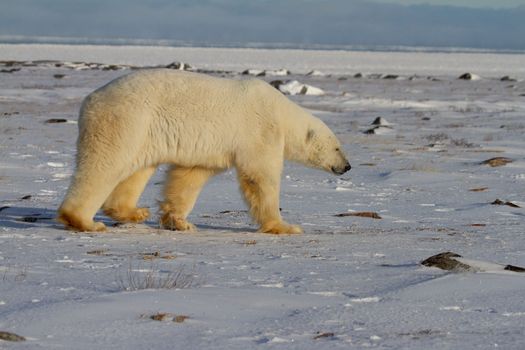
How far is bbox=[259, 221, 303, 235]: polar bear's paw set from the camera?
8.76 m

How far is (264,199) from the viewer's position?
8773 mm

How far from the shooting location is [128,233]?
8.43 m

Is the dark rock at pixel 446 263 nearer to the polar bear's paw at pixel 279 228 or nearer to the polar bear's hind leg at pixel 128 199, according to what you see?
the polar bear's paw at pixel 279 228

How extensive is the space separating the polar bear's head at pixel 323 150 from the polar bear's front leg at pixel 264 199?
0.70 meters

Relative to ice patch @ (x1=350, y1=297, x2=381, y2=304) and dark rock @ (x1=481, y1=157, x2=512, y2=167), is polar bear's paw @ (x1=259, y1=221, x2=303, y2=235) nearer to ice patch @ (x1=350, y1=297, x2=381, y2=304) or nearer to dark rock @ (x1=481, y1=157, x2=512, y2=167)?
ice patch @ (x1=350, y1=297, x2=381, y2=304)

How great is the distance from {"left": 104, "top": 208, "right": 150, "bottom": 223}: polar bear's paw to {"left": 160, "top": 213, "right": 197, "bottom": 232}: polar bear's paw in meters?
0.17

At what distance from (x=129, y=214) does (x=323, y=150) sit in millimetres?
1857

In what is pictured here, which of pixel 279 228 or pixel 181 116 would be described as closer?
pixel 181 116

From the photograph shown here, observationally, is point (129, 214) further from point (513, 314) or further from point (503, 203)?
point (513, 314)

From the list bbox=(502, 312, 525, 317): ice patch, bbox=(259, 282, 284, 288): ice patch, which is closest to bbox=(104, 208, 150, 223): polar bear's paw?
bbox=(259, 282, 284, 288): ice patch

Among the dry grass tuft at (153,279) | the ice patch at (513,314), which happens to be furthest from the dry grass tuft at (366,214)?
the ice patch at (513,314)

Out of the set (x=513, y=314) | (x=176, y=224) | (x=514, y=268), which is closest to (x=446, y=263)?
(x=514, y=268)

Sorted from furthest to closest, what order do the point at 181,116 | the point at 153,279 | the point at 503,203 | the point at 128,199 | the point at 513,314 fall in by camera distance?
the point at 503,203, the point at 128,199, the point at 181,116, the point at 153,279, the point at 513,314

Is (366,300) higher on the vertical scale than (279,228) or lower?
higher
